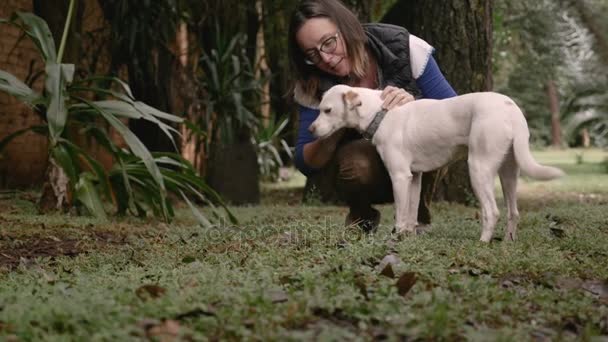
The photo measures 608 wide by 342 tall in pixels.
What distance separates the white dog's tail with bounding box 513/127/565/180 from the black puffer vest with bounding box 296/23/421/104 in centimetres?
96

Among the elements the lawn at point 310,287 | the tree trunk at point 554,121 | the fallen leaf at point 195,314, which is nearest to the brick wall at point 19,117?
the lawn at point 310,287

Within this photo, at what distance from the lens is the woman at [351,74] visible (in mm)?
3717

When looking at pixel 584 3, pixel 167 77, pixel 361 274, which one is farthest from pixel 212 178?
pixel 361 274

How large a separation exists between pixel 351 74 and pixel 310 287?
1842mm

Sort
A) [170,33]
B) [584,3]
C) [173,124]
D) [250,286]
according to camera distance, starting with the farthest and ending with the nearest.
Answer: [173,124], [170,33], [584,3], [250,286]

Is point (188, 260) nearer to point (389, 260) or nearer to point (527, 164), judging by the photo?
point (389, 260)

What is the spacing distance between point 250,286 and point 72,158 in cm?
291

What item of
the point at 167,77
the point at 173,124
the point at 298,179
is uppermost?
the point at 167,77

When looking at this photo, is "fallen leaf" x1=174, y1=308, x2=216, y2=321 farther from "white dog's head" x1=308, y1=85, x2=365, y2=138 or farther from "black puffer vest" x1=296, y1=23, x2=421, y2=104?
"black puffer vest" x1=296, y1=23, x2=421, y2=104

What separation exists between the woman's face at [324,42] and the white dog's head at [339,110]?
0.27 m

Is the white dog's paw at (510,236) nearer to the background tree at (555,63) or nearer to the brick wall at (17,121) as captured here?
the background tree at (555,63)

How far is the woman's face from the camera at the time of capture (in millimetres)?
3682

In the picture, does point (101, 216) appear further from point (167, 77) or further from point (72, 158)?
point (167, 77)

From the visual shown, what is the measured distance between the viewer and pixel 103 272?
113 inches
